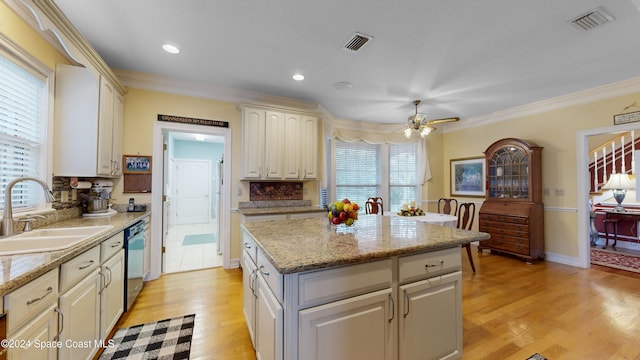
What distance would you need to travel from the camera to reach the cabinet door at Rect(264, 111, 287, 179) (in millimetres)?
3674

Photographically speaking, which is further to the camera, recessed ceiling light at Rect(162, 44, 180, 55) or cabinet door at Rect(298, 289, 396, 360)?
recessed ceiling light at Rect(162, 44, 180, 55)

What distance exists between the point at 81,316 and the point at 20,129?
63.5 inches

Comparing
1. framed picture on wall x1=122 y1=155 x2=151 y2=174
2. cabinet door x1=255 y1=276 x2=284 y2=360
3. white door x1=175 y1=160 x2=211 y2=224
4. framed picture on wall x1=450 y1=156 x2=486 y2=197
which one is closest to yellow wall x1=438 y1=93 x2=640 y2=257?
framed picture on wall x1=450 y1=156 x2=486 y2=197

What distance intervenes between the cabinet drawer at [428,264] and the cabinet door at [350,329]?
0.54 ft

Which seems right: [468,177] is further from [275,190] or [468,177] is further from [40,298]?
[40,298]

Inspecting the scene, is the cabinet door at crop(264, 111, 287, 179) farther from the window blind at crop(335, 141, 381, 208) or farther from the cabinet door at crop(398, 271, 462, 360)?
the cabinet door at crop(398, 271, 462, 360)

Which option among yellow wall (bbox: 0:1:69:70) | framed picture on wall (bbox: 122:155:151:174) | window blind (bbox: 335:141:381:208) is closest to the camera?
yellow wall (bbox: 0:1:69:70)

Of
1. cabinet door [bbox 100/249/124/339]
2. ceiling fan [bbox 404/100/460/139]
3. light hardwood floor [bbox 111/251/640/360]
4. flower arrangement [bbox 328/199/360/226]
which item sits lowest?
light hardwood floor [bbox 111/251/640/360]

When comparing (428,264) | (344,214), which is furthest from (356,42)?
(428,264)

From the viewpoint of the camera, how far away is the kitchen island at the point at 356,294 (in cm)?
119

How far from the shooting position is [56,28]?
1718mm

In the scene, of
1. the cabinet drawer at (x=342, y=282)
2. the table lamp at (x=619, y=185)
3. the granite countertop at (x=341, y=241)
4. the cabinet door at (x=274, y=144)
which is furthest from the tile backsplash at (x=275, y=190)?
the table lamp at (x=619, y=185)

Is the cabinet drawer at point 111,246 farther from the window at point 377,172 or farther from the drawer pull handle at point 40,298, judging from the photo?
the window at point 377,172

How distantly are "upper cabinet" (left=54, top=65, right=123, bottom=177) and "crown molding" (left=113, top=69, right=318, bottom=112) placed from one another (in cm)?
69
